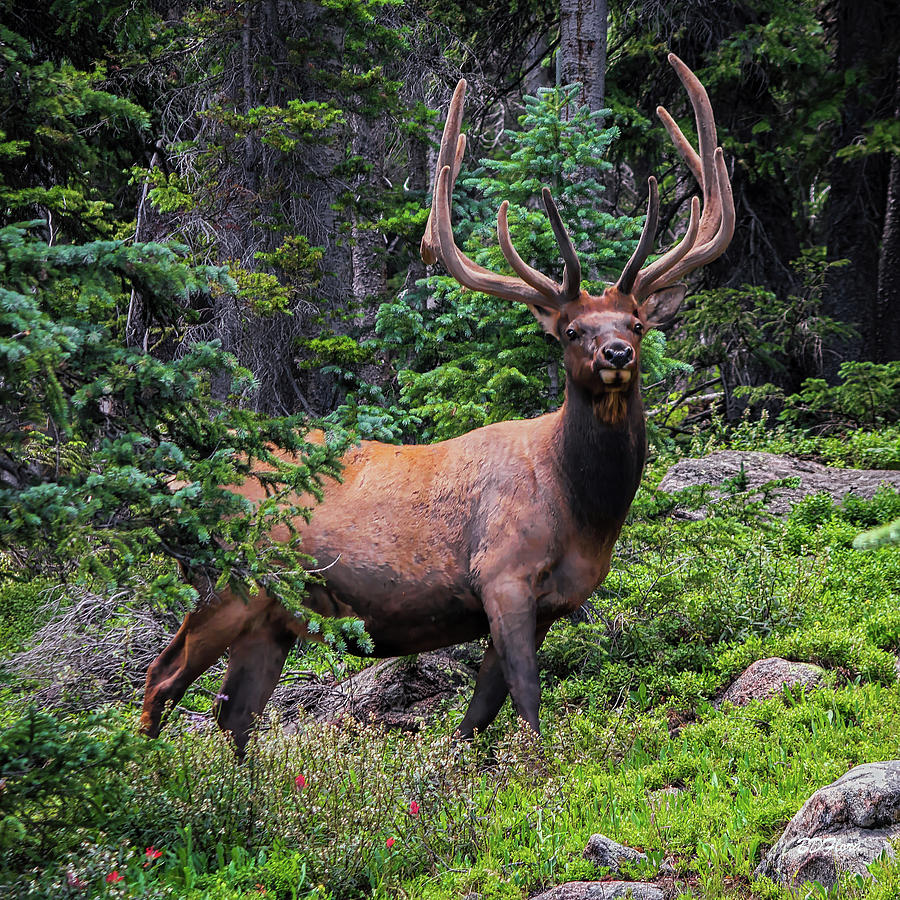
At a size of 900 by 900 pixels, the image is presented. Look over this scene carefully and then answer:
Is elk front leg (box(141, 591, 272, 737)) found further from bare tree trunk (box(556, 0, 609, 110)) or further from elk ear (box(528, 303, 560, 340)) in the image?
bare tree trunk (box(556, 0, 609, 110))

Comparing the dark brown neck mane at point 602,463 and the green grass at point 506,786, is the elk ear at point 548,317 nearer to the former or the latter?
the dark brown neck mane at point 602,463

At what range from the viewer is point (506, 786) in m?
5.75

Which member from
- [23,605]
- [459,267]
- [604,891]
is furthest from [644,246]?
[23,605]

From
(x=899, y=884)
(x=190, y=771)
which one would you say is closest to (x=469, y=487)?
(x=190, y=771)

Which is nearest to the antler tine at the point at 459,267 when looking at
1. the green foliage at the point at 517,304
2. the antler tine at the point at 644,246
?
the antler tine at the point at 644,246

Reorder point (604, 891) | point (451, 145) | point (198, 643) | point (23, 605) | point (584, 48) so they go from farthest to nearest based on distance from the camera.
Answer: point (584, 48) → point (23, 605) → point (451, 145) → point (198, 643) → point (604, 891)

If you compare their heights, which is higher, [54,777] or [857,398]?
[857,398]

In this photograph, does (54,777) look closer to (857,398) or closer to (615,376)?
(615,376)

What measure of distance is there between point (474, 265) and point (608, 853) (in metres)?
3.93

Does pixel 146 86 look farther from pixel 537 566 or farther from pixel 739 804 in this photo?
pixel 739 804

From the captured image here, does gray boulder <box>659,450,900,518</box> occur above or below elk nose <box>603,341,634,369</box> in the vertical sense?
below

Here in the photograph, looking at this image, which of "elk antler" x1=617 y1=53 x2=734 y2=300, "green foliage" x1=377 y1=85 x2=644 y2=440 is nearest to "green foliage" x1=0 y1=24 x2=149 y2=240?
"elk antler" x1=617 y1=53 x2=734 y2=300

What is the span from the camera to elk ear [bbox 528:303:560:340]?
267 inches

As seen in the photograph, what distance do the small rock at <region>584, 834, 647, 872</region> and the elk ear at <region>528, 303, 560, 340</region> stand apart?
304 cm
